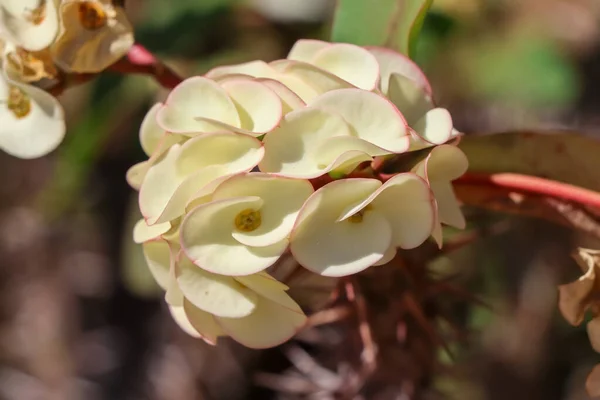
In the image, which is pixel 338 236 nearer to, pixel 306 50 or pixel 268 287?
pixel 268 287

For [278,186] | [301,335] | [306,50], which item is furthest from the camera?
[301,335]

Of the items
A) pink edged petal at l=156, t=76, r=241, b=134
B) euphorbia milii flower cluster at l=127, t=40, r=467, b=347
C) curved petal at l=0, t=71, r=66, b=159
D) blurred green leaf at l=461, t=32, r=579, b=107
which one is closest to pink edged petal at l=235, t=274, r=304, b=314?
euphorbia milii flower cluster at l=127, t=40, r=467, b=347

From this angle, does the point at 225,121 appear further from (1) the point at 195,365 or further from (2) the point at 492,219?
(1) the point at 195,365

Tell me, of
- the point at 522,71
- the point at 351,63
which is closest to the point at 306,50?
the point at 351,63

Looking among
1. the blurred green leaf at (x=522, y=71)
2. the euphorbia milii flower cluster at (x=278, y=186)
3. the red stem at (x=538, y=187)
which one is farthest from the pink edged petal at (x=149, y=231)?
the blurred green leaf at (x=522, y=71)

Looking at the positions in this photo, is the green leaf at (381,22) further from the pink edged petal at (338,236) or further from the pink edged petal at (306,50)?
the pink edged petal at (338,236)

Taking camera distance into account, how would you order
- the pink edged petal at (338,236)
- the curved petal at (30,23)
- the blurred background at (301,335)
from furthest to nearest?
the blurred background at (301,335)
the curved petal at (30,23)
the pink edged petal at (338,236)

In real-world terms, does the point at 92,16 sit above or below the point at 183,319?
above
